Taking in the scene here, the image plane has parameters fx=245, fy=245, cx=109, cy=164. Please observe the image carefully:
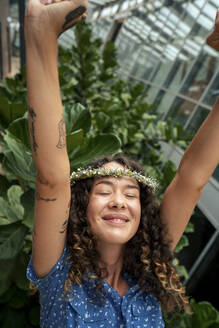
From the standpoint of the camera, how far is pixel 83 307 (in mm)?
870

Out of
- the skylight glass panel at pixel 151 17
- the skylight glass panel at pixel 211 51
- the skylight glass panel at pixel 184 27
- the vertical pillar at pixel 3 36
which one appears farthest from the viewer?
the skylight glass panel at pixel 151 17

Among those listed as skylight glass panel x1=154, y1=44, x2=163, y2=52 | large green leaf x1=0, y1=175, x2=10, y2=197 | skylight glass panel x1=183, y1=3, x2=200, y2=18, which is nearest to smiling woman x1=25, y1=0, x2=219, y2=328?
large green leaf x1=0, y1=175, x2=10, y2=197

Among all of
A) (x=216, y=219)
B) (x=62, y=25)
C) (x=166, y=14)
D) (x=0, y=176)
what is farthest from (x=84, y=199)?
(x=166, y=14)

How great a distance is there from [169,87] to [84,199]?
5.31 meters

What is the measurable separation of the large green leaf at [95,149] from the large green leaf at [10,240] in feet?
1.55

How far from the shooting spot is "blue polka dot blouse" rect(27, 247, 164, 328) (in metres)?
0.86

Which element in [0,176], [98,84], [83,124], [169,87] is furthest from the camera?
[169,87]

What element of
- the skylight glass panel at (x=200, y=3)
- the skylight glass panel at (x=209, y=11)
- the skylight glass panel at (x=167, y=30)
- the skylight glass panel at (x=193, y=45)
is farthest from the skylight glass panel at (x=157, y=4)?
the skylight glass panel at (x=209, y=11)

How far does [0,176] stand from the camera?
151cm

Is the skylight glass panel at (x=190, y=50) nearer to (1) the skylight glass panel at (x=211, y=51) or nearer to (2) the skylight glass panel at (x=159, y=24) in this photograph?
(1) the skylight glass panel at (x=211, y=51)

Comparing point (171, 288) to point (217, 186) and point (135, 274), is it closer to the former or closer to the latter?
point (135, 274)

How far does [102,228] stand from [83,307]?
0.29m

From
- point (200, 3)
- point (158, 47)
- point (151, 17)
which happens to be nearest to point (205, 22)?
point (200, 3)

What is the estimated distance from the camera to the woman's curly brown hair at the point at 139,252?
36.4 inches
